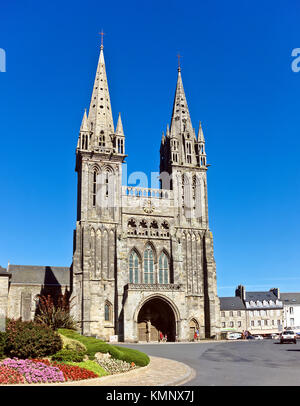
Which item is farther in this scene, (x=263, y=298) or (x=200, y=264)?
(x=263, y=298)

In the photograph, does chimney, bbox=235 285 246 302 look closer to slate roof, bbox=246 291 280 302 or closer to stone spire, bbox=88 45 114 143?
slate roof, bbox=246 291 280 302

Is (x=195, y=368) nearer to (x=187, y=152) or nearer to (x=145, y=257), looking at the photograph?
(x=145, y=257)

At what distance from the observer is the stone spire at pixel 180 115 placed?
193 feet

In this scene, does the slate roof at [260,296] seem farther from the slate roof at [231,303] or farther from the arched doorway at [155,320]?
the arched doorway at [155,320]

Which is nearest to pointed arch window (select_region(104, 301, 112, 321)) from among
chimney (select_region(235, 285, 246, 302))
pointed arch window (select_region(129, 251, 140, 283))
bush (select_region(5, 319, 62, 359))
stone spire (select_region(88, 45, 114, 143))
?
pointed arch window (select_region(129, 251, 140, 283))

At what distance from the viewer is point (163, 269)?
51469mm

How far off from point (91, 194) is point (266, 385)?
3941 centimetres

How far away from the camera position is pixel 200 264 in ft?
173

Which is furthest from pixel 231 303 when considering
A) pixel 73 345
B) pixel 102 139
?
pixel 73 345

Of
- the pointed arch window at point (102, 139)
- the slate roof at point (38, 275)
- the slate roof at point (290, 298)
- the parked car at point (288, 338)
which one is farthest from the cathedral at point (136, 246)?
the slate roof at point (290, 298)

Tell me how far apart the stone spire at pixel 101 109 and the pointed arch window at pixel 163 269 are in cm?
1532

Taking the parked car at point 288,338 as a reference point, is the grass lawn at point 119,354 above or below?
above
